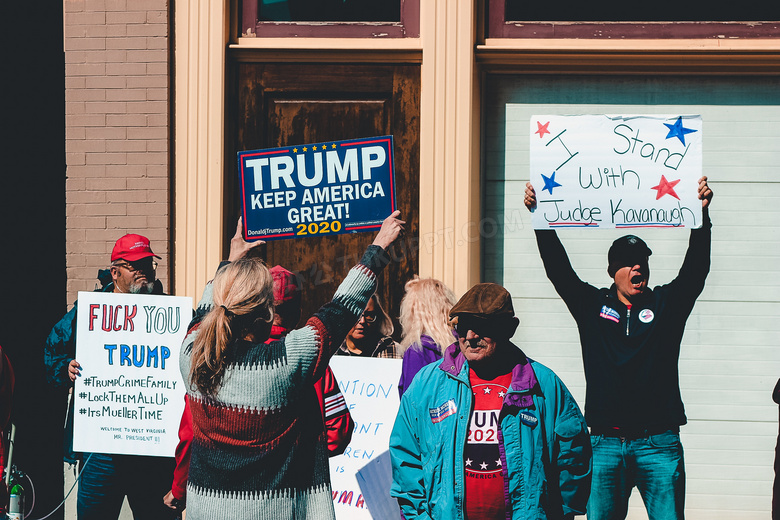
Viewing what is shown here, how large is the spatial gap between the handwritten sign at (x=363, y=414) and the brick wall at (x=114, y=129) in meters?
1.86


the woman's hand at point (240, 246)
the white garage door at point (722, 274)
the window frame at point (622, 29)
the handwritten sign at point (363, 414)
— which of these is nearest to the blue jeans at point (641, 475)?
the handwritten sign at point (363, 414)

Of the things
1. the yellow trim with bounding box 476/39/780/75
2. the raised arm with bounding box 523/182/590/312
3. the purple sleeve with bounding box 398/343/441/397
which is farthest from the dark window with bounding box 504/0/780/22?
the purple sleeve with bounding box 398/343/441/397

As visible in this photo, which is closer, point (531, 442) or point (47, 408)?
point (531, 442)

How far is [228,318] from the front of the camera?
3230mm

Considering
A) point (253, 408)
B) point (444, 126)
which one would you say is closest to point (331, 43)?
point (444, 126)

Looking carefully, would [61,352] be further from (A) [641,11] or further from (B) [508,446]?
(A) [641,11]

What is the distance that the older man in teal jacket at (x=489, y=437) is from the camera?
3537 mm

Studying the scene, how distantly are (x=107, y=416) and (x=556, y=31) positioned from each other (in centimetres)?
396

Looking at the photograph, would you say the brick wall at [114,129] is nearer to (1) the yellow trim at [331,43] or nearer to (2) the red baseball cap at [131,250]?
(1) the yellow trim at [331,43]

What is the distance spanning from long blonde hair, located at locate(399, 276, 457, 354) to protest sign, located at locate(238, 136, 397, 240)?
46cm

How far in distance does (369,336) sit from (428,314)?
779mm

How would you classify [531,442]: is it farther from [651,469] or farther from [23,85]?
[23,85]

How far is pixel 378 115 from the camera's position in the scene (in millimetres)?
6492

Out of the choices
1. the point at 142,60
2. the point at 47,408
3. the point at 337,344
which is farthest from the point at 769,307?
the point at 47,408
